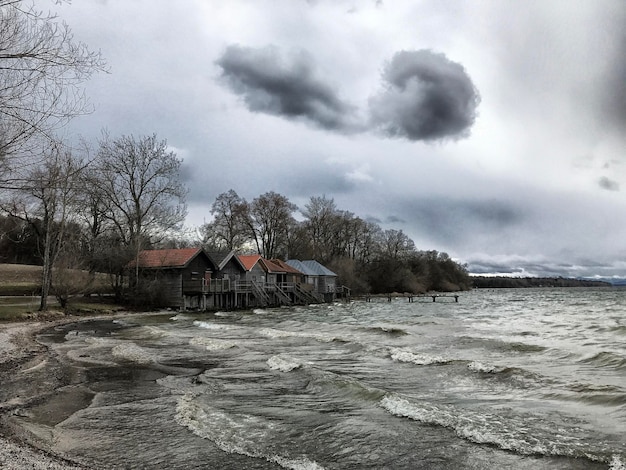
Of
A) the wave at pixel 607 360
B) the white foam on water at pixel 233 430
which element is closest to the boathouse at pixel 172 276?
the wave at pixel 607 360

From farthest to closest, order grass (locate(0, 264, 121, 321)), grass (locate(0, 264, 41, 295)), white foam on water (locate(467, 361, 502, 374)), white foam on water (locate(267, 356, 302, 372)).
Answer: grass (locate(0, 264, 41, 295)), grass (locate(0, 264, 121, 321)), white foam on water (locate(267, 356, 302, 372)), white foam on water (locate(467, 361, 502, 374))

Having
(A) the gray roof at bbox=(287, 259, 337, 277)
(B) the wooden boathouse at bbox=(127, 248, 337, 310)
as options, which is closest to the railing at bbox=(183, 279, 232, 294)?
(B) the wooden boathouse at bbox=(127, 248, 337, 310)

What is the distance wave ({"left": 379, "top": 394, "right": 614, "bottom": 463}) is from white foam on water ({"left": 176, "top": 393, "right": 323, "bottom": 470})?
266 centimetres

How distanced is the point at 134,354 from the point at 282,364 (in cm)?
555

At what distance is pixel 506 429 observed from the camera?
7.76m

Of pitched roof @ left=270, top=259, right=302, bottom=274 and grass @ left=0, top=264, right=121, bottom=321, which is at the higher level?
pitched roof @ left=270, top=259, right=302, bottom=274

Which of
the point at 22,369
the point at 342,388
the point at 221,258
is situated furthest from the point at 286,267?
the point at 342,388

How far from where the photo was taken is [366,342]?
67.2ft

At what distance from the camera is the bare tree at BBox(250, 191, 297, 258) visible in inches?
2995

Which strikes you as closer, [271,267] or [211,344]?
[211,344]

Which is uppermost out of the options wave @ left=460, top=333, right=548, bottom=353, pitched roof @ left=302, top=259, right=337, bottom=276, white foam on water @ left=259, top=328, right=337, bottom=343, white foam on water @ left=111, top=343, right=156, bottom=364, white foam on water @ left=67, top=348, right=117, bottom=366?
pitched roof @ left=302, top=259, right=337, bottom=276

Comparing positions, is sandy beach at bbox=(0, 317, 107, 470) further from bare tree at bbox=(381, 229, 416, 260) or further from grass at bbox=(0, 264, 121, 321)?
bare tree at bbox=(381, 229, 416, 260)

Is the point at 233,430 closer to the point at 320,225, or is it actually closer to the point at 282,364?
the point at 282,364

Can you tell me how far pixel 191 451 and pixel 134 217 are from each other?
41956mm
